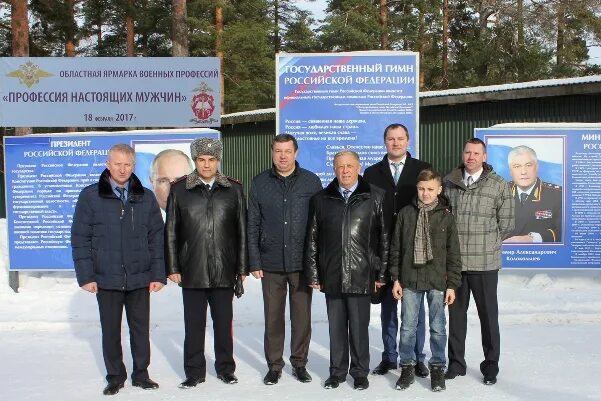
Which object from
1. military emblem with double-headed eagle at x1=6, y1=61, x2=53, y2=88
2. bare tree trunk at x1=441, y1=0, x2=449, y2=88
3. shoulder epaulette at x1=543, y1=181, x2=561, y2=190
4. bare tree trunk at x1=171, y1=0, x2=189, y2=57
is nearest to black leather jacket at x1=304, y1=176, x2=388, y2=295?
shoulder epaulette at x1=543, y1=181, x2=561, y2=190

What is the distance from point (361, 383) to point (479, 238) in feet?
4.25

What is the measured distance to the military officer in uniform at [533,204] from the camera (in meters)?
9.23

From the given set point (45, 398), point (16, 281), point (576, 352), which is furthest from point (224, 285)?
point (16, 281)

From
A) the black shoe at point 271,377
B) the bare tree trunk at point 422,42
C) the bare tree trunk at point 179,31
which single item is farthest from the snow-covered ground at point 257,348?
the bare tree trunk at point 422,42

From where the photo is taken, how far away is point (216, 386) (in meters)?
5.42

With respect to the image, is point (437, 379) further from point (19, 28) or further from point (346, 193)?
point (19, 28)

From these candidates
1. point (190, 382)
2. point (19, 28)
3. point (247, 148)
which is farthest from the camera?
point (247, 148)

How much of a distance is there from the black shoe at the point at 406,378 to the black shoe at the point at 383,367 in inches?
14.9

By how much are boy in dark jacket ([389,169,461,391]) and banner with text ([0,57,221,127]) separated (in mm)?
4577

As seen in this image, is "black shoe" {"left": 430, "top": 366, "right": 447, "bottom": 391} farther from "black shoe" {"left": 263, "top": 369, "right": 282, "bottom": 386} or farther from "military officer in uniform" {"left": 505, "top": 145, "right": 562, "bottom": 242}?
"military officer in uniform" {"left": 505, "top": 145, "right": 562, "bottom": 242}

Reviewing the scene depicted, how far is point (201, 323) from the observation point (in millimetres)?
5461

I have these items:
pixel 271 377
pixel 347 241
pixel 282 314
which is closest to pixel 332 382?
pixel 271 377

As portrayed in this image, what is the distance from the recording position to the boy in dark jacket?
5.20 meters

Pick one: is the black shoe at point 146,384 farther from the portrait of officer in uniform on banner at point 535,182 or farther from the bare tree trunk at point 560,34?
the bare tree trunk at point 560,34
